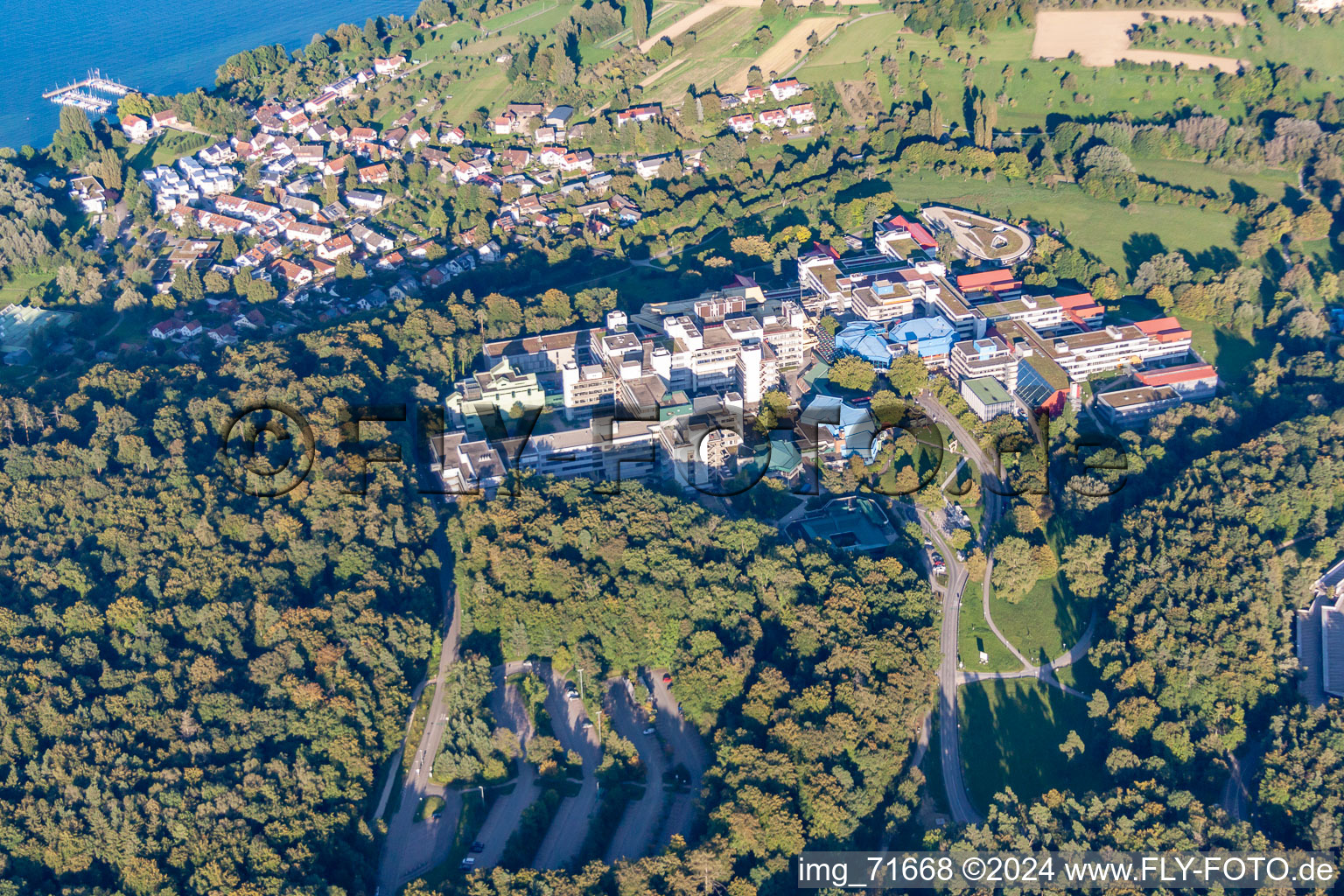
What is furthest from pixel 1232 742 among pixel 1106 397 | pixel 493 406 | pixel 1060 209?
pixel 1060 209

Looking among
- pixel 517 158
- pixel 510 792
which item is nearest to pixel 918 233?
pixel 517 158

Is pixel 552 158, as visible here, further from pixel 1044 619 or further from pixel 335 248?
pixel 1044 619

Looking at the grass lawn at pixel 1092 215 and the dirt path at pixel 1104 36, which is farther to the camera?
the dirt path at pixel 1104 36

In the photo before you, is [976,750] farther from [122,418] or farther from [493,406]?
[122,418]

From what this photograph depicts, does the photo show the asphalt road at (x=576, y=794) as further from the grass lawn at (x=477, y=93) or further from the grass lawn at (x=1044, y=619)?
the grass lawn at (x=477, y=93)

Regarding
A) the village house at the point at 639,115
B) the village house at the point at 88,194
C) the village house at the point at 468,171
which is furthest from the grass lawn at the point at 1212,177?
the village house at the point at 88,194

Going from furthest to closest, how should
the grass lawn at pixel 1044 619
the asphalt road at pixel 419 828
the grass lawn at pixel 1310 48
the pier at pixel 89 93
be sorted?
the pier at pixel 89 93, the grass lawn at pixel 1310 48, the grass lawn at pixel 1044 619, the asphalt road at pixel 419 828
